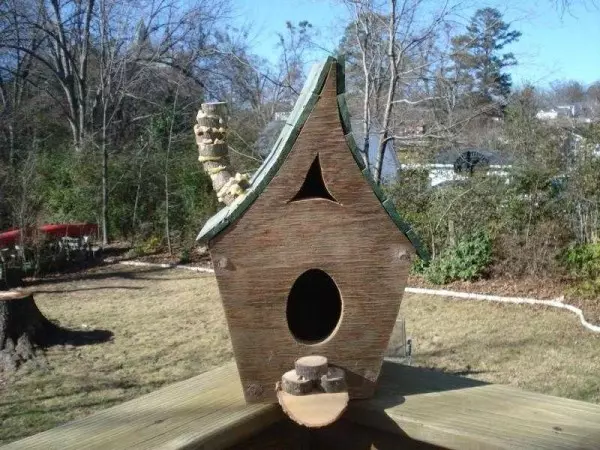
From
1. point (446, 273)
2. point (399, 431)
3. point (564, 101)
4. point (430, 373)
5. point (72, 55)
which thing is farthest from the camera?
point (72, 55)

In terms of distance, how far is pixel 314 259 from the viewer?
1791mm

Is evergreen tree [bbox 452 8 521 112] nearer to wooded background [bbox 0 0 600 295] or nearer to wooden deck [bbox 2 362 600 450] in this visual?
wooded background [bbox 0 0 600 295]

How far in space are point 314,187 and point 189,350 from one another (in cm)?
503

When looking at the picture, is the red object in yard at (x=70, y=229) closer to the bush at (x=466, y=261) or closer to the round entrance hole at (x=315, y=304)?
the bush at (x=466, y=261)

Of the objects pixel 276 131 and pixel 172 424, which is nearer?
pixel 172 424

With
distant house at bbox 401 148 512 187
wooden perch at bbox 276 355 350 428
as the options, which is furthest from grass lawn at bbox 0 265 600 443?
wooden perch at bbox 276 355 350 428

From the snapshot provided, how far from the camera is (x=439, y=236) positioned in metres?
10.5

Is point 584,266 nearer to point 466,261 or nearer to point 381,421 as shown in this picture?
point 466,261

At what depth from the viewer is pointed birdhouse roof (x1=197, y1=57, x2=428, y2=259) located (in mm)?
1738

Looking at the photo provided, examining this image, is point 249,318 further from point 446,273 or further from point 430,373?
point 446,273

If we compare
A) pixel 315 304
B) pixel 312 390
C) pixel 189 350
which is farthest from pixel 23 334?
pixel 312 390

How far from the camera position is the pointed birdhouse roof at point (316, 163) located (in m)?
1.74

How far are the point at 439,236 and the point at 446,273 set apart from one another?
0.76 metres

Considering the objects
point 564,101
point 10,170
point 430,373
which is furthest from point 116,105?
point 430,373
